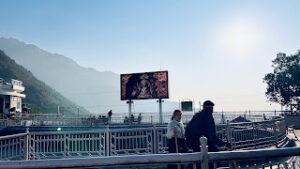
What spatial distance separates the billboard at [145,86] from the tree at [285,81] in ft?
72.9

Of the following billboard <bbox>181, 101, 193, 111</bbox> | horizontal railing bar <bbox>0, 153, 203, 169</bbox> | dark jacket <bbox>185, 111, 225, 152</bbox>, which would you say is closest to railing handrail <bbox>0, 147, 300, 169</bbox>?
horizontal railing bar <bbox>0, 153, 203, 169</bbox>

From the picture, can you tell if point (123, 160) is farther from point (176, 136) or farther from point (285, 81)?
point (285, 81)

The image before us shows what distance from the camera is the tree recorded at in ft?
116

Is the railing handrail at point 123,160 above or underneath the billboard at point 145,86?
underneath

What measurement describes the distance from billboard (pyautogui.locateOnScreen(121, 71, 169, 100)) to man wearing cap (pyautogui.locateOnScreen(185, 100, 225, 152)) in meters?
22.3

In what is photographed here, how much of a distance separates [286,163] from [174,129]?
2.37 meters

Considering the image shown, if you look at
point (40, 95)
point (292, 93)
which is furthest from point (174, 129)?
point (40, 95)

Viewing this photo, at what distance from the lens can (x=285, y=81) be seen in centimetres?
3609

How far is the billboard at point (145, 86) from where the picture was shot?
90.2 feet

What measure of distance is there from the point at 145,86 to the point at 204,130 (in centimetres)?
2295

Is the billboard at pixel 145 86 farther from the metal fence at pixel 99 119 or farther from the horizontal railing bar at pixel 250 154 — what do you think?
the horizontal railing bar at pixel 250 154

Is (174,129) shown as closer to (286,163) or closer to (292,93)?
(286,163)

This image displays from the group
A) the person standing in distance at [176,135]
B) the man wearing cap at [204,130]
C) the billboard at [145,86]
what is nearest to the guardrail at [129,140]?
the person standing in distance at [176,135]

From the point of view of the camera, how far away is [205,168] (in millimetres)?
2506
